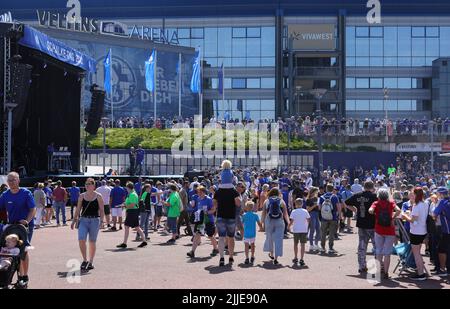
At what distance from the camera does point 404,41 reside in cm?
6100

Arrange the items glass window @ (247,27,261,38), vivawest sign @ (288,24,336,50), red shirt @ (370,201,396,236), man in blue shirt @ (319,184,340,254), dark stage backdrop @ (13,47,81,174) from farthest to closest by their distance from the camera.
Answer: glass window @ (247,27,261,38) < vivawest sign @ (288,24,336,50) < dark stage backdrop @ (13,47,81,174) < man in blue shirt @ (319,184,340,254) < red shirt @ (370,201,396,236)

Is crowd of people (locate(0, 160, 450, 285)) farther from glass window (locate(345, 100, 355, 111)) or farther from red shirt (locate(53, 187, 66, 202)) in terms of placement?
glass window (locate(345, 100, 355, 111))

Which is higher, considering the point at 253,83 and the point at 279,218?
the point at 253,83

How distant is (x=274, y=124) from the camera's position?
41.8m

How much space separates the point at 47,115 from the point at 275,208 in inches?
779

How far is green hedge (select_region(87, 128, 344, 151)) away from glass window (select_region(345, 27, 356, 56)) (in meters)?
22.1

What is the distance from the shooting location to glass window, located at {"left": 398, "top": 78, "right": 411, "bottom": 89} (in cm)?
6122

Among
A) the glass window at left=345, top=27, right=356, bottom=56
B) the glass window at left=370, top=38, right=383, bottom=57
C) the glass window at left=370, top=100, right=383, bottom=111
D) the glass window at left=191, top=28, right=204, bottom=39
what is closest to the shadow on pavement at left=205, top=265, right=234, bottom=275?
the glass window at left=191, top=28, right=204, bottom=39

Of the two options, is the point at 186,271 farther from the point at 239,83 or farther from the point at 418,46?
the point at 418,46

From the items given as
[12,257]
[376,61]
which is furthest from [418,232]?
[376,61]

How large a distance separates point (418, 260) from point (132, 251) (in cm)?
630

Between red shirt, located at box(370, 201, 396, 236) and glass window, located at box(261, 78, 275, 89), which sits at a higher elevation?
glass window, located at box(261, 78, 275, 89)

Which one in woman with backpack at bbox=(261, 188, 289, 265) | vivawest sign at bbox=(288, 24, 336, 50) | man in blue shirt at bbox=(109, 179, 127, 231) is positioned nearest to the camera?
woman with backpack at bbox=(261, 188, 289, 265)

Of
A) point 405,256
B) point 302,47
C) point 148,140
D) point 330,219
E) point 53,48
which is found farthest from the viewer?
point 302,47
